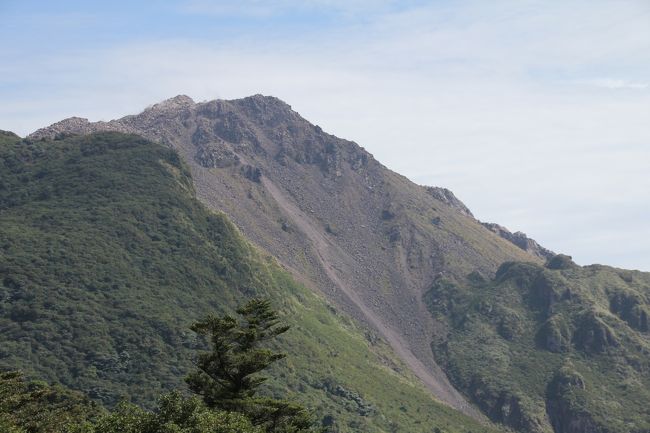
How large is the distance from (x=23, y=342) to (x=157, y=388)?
3403cm

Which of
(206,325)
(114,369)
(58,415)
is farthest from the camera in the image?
(114,369)

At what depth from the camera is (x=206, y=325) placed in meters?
76.7

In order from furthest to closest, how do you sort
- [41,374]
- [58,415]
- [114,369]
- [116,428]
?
[114,369] → [41,374] → [58,415] → [116,428]

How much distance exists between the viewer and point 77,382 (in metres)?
187

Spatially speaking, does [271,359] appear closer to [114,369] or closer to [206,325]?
[206,325]

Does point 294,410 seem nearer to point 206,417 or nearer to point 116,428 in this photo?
point 206,417

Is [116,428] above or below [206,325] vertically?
below

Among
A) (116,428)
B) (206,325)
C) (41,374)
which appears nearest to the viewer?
(116,428)

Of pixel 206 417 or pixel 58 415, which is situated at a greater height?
pixel 206 417

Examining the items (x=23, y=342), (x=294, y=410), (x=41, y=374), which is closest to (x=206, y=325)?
(x=294, y=410)

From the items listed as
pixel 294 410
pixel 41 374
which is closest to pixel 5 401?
pixel 294 410

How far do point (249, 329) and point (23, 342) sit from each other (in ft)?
437

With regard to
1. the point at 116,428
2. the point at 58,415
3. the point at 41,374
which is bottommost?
the point at 41,374

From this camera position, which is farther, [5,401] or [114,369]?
[114,369]
